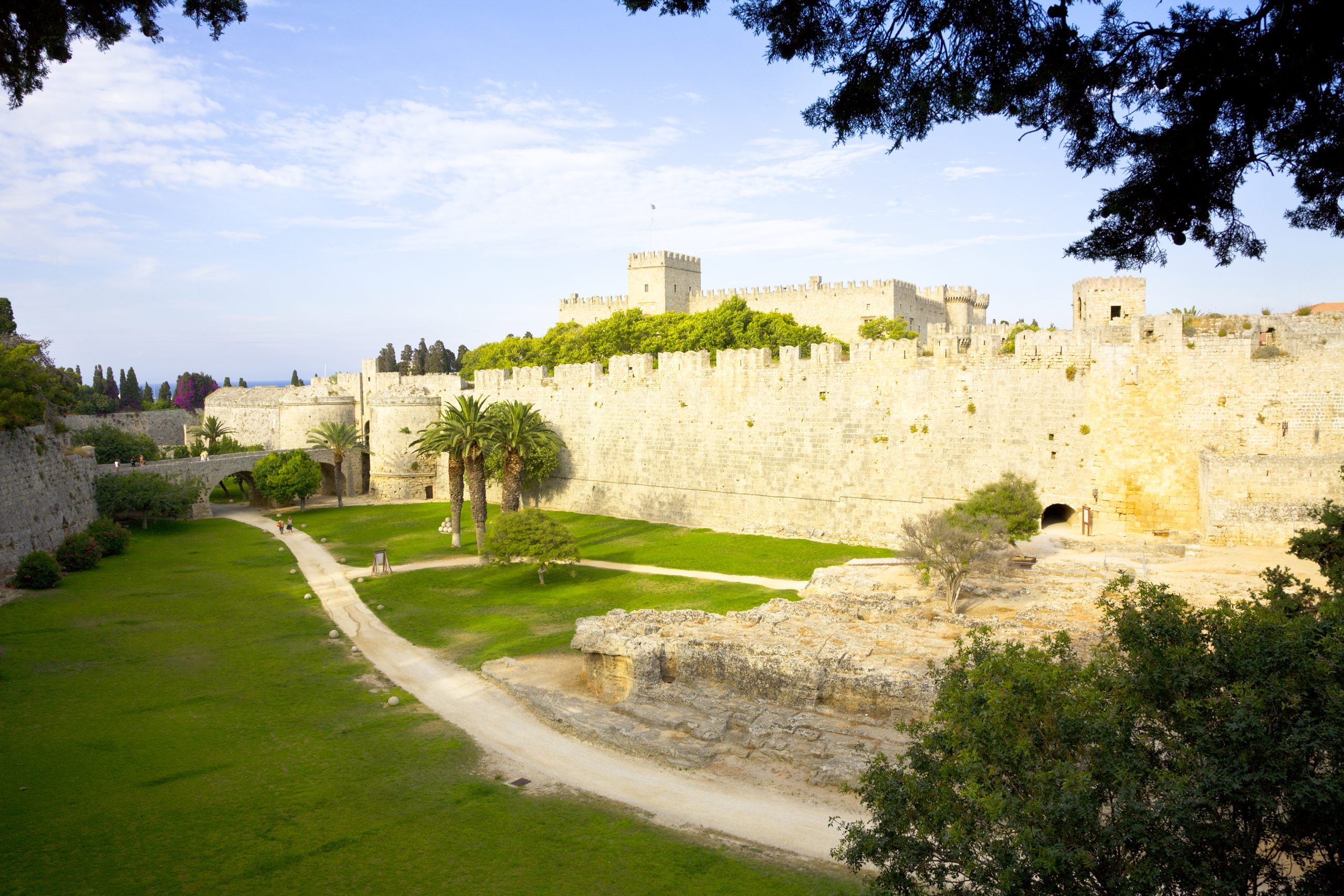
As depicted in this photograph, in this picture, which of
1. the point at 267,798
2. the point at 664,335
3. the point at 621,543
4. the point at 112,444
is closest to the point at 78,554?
the point at 621,543

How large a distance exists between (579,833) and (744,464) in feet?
64.8

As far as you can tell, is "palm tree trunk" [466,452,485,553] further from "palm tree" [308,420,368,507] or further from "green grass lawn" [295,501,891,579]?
"palm tree" [308,420,368,507]

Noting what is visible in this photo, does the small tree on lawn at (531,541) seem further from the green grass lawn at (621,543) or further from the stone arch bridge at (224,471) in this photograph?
the stone arch bridge at (224,471)

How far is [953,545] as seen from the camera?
1655cm

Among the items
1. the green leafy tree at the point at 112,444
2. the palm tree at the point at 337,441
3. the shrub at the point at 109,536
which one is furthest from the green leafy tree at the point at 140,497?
the palm tree at the point at 337,441

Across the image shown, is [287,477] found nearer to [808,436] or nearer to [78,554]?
[78,554]

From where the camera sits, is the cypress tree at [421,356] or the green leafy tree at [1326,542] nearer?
the green leafy tree at [1326,542]

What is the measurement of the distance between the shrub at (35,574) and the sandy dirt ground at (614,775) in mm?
11696

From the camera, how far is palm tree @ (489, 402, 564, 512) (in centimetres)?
2888

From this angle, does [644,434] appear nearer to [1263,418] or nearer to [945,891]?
[1263,418]

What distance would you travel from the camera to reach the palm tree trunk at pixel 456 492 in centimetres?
2873

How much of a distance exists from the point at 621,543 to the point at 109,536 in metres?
16.7

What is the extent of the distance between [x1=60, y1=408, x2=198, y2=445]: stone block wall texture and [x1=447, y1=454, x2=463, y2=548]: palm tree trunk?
32173mm

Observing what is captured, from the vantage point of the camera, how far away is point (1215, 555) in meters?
17.9
